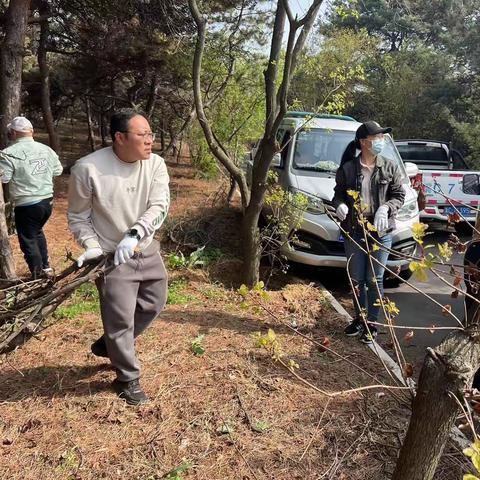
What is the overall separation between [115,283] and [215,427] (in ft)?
3.43

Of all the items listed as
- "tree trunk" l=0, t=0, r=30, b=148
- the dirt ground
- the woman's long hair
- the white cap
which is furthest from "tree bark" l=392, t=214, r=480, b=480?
"tree trunk" l=0, t=0, r=30, b=148

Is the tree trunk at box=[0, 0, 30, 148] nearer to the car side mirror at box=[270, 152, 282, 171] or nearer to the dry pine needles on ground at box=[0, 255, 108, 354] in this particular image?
the car side mirror at box=[270, 152, 282, 171]

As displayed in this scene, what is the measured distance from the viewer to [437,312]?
214 inches

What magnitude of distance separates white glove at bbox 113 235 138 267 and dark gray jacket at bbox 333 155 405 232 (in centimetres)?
212

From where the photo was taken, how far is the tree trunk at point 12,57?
782 cm

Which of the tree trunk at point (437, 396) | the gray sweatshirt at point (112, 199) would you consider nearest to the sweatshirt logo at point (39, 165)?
the gray sweatshirt at point (112, 199)

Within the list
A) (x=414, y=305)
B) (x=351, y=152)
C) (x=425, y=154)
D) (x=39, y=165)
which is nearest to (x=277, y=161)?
(x=351, y=152)

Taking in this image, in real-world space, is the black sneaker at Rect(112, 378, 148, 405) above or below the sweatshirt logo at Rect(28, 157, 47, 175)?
below

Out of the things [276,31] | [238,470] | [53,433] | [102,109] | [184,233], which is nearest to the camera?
[238,470]

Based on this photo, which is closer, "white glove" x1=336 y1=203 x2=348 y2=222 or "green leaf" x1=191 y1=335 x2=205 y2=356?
"green leaf" x1=191 y1=335 x2=205 y2=356

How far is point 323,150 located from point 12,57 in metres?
5.36

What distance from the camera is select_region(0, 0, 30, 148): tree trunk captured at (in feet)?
25.7

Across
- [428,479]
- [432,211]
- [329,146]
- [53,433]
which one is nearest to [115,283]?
[53,433]

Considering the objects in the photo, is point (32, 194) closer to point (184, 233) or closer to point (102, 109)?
point (184, 233)
